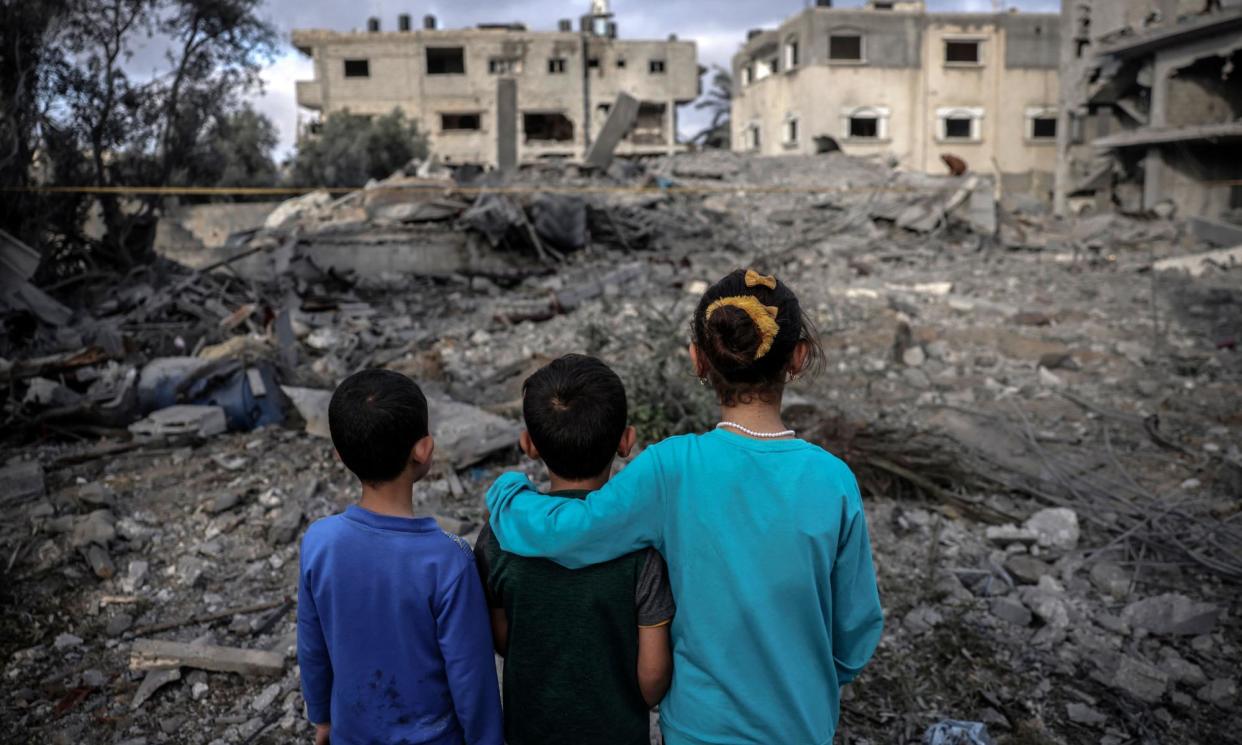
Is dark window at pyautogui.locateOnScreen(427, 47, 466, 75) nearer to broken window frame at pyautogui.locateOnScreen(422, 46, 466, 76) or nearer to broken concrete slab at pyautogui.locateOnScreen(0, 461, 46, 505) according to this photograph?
broken window frame at pyautogui.locateOnScreen(422, 46, 466, 76)

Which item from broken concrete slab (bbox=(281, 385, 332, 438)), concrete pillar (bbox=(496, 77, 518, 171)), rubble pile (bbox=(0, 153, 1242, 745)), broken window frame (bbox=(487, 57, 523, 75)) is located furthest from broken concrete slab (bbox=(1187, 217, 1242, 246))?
broken window frame (bbox=(487, 57, 523, 75))

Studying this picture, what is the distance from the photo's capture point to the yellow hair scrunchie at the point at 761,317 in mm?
1403

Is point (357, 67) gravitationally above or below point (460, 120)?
above

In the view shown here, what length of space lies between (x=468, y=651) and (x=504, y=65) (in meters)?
30.9

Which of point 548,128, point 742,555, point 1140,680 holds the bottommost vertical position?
point 1140,680

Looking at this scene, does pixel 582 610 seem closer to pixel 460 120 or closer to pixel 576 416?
pixel 576 416

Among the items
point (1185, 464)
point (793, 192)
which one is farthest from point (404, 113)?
point (1185, 464)

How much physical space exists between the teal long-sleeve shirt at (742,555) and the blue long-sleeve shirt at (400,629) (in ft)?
0.67

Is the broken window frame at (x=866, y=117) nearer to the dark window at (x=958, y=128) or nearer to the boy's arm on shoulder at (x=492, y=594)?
the dark window at (x=958, y=128)

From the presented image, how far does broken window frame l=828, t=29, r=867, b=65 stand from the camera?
27781mm

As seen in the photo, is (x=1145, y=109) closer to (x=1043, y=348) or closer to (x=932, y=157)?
(x=932, y=157)

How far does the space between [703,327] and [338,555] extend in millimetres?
783

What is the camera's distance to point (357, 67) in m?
29.9

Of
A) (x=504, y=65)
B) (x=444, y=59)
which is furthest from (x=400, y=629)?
(x=444, y=59)
